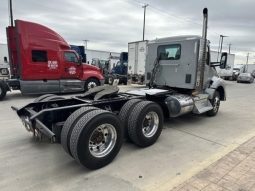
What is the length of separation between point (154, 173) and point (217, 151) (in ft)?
5.11

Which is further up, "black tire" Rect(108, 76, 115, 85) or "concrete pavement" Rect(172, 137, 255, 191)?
"black tire" Rect(108, 76, 115, 85)

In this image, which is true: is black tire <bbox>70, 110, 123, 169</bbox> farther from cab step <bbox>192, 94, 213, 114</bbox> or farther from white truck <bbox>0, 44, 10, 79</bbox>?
white truck <bbox>0, 44, 10, 79</bbox>

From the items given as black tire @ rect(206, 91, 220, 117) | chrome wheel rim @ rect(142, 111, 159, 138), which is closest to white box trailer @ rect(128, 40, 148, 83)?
black tire @ rect(206, 91, 220, 117)

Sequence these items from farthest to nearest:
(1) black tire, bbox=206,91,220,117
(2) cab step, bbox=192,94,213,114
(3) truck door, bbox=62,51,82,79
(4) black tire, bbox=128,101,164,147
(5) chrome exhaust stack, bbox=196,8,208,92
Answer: (3) truck door, bbox=62,51,82,79, (1) black tire, bbox=206,91,220,117, (2) cab step, bbox=192,94,213,114, (5) chrome exhaust stack, bbox=196,8,208,92, (4) black tire, bbox=128,101,164,147

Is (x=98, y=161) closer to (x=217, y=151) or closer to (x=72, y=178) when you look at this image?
(x=72, y=178)

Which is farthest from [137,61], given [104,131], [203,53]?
[104,131]

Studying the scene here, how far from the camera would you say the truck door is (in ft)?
35.1

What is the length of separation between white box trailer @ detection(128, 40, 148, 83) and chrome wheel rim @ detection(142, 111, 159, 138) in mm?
11512

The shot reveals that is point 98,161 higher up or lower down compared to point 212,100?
lower down

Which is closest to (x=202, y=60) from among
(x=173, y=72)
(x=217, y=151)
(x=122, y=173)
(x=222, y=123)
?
(x=173, y=72)

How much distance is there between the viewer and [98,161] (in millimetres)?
3334

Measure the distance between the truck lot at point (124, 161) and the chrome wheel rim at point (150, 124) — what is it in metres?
0.28

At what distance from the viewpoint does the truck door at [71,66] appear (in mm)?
10688

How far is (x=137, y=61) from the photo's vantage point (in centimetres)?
1648
